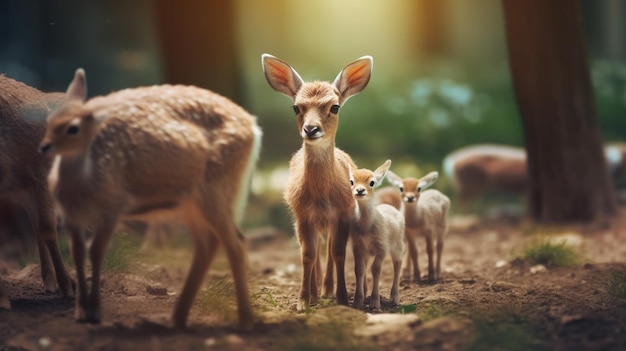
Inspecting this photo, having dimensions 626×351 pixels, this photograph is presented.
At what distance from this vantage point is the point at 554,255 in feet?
24.4

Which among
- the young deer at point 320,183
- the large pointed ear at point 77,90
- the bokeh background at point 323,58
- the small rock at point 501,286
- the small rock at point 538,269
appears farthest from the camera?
the bokeh background at point 323,58

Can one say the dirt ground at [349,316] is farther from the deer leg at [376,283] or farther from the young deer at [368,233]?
the young deer at [368,233]

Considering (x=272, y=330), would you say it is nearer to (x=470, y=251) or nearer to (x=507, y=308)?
(x=507, y=308)

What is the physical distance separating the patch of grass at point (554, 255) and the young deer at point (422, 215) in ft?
3.15

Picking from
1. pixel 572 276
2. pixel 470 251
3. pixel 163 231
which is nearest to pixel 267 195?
pixel 163 231

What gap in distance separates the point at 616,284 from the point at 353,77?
2.33 metres

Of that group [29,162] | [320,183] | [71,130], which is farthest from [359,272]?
[29,162]

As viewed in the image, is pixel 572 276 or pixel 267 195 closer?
pixel 572 276

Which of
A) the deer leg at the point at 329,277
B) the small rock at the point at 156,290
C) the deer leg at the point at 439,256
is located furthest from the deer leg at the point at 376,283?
the small rock at the point at 156,290

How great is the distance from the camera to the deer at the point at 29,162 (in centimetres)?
564

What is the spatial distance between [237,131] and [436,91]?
33.7 ft

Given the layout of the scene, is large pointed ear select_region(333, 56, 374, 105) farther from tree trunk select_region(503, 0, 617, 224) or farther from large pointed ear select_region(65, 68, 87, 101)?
tree trunk select_region(503, 0, 617, 224)

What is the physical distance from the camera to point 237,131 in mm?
4992

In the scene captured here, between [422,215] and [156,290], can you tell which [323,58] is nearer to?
[422,215]
